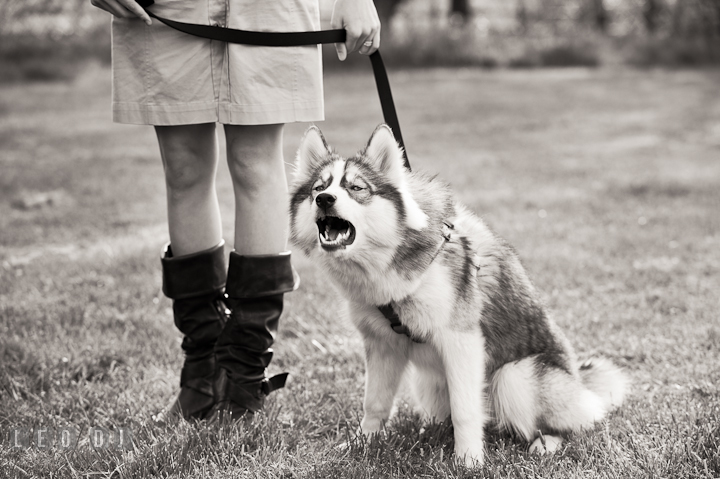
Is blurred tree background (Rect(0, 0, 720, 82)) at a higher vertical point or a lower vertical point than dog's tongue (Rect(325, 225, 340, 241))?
higher

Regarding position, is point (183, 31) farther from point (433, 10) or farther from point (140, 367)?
point (433, 10)

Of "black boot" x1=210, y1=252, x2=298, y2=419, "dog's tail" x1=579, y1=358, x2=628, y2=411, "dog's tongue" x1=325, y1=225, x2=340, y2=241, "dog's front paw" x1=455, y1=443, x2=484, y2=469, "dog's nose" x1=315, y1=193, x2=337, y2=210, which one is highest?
"dog's nose" x1=315, y1=193, x2=337, y2=210

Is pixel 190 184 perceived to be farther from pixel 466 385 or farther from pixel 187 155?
pixel 466 385

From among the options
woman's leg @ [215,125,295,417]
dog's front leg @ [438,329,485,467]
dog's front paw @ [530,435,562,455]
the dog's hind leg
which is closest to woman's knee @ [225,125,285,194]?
woman's leg @ [215,125,295,417]

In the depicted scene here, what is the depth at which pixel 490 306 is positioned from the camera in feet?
8.02

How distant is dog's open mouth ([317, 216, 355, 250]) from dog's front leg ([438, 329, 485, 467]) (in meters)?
0.44

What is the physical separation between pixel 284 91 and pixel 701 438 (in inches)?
67.2

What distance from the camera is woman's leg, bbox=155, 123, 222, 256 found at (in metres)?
2.53

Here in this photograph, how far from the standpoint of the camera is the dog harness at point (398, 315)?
2307mm

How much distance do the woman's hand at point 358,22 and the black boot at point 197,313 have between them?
93 cm

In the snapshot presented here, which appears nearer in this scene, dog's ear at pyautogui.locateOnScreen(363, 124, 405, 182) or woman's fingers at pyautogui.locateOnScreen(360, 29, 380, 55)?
dog's ear at pyautogui.locateOnScreen(363, 124, 405, 182)

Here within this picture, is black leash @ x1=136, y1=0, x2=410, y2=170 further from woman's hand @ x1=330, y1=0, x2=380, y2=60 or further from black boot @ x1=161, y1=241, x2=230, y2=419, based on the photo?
black boot @ x1=161, y1=241, x2=230, y2=419

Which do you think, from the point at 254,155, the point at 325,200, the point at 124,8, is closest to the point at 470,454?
the point at 325,200

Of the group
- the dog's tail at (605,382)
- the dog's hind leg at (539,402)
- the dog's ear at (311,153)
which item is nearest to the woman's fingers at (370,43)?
the dog's ear at (311,153)
